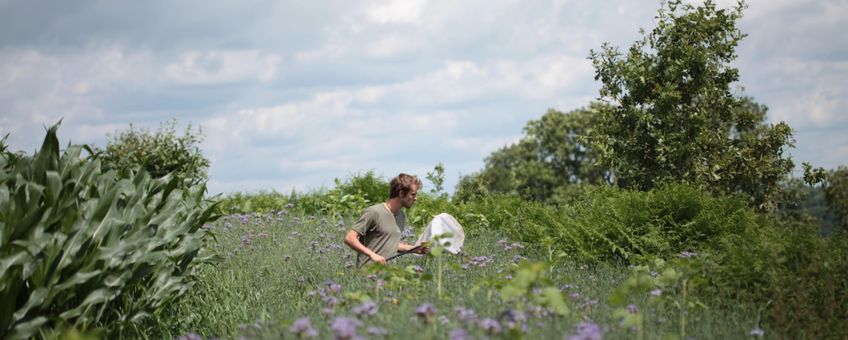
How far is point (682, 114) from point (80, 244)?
45.1 feet

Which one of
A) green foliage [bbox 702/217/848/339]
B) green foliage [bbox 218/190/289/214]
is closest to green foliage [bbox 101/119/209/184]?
green foliage [bbox 218/190/289/214]

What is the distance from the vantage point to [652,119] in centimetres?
1644

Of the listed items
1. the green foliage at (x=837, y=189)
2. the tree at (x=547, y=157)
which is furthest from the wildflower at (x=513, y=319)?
the tree at (x=547, y=157)

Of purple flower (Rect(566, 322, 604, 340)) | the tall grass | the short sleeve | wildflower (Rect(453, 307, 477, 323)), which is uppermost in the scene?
the short sleeve

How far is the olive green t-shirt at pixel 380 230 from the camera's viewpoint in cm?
713

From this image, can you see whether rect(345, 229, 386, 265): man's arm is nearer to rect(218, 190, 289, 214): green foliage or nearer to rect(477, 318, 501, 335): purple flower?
rect(477, 318, 501, 335): purple flower

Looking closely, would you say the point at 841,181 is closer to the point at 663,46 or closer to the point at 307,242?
the point at 663,46

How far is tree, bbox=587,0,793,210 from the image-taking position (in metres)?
16.3

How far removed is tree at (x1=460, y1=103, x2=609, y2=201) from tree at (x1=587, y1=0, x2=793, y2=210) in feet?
68.9

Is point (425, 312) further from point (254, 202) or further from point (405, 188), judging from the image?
point (254, 202)

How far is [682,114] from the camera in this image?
1666 cm

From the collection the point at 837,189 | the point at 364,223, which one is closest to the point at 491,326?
the point at 364,223

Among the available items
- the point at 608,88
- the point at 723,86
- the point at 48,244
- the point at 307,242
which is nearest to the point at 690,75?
the point at 723,86

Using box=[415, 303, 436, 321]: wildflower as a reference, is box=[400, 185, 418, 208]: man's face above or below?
above
